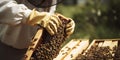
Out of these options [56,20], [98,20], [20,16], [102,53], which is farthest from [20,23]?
[98,20]

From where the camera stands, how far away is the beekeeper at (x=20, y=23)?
3.73m

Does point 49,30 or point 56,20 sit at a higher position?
point 56,20

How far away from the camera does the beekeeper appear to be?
12.3 ft

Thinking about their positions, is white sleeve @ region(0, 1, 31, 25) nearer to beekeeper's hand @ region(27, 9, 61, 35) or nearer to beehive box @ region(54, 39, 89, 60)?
beekeeper's hand @ region(27, 9, 61, 35)

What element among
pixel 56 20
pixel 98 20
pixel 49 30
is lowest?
pixel 98 20

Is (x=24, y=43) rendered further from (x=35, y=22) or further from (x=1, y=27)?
(x=35, y=22)

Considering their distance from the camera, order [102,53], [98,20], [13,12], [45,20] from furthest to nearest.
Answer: [98,20]
[102,53]
[45,20]
[13,12]

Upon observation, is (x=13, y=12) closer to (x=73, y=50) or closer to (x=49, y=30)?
(x=49, y=30)

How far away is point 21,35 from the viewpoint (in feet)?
14.7

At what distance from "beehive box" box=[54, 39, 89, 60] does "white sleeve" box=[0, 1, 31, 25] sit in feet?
3.25

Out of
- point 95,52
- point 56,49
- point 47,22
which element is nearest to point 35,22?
point 47,22

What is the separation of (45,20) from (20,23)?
0.27 meters

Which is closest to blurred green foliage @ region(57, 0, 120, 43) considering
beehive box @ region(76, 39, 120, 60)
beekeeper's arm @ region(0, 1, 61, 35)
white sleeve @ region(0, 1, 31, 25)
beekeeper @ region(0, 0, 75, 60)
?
beehive box @ region(76, 39, 120, 60)

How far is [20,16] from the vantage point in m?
3.72
